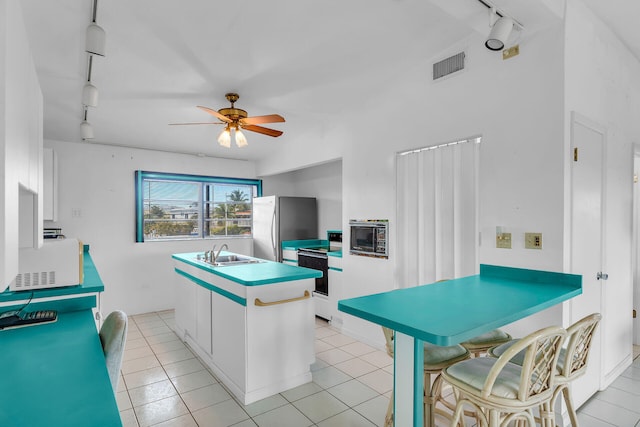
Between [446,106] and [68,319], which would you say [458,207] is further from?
[68,319]

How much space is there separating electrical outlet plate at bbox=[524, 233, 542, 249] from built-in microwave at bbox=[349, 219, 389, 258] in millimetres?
1333

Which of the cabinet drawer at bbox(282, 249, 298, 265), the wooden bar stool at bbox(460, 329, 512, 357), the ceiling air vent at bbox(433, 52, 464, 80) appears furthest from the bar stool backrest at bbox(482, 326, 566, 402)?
the cabinet drawer at bbox(282, 249, 298, 265)

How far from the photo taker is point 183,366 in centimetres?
324

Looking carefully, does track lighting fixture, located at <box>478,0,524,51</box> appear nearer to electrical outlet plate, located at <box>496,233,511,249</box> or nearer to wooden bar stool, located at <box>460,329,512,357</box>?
electrical outlet plate, located at <box>496,233,511,249</box>

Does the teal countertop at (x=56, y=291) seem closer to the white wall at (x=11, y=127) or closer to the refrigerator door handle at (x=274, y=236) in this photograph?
the white wall at (x=11, y=127)

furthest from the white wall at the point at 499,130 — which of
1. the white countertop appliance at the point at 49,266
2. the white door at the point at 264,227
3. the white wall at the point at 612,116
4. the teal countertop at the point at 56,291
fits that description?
the white countertop appliance at the point at 49,266

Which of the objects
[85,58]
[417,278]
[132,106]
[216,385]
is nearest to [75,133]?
[132,106]

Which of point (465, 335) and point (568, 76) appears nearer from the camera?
point (465, 335)

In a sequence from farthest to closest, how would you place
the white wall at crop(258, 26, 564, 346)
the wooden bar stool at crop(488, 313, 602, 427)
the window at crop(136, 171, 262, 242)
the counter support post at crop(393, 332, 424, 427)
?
the window at crop(136, 171, 262, 242)
the white wall at crop(258, 26, 564, 346)
the wooden bar stool at crop(488, 313, 602, 427)
the counter support post at crop(393, 332, 424, 427)

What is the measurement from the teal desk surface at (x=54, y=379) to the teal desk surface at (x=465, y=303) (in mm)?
980

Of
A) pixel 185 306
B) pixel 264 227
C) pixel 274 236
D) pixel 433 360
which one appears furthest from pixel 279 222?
pixel 433 360

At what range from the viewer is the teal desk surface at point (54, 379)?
1019mm

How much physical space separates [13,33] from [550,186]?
105 inches

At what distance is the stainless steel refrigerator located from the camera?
533cm
